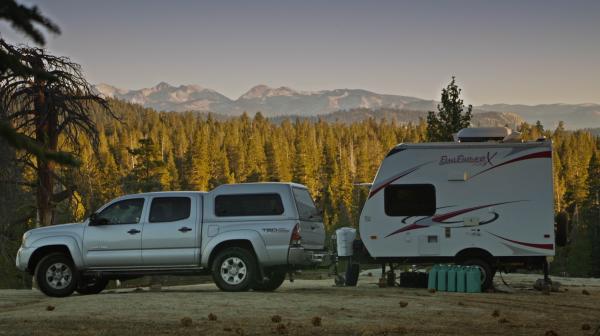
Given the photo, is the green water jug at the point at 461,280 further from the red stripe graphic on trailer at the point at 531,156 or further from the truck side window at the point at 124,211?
the truck side window at the point at 124,211

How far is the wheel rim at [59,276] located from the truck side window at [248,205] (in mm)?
3104

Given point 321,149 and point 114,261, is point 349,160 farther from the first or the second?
point 114,261

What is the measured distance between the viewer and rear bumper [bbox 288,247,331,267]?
16.7 m

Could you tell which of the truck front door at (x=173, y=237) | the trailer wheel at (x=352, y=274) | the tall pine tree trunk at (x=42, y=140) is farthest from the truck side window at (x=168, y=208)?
the trailer wheel at (x=352, y=274)

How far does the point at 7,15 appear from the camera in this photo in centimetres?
395

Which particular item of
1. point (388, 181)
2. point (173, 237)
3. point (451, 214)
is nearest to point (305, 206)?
point (173, 237)

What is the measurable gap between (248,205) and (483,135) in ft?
20.5

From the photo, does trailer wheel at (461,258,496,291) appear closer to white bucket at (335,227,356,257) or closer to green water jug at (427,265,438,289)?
green water jug at (427,265,438,289)

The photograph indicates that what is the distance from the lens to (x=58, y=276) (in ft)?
56.8

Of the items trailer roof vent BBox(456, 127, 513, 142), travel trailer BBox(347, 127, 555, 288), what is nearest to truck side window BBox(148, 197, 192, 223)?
travel trailer BBox(347, 127, 555, 288)

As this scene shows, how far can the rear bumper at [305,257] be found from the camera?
16734 mm

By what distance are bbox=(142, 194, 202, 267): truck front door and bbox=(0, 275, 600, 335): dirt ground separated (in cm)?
113

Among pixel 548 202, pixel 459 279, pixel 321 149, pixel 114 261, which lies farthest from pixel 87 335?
pixel 321 149

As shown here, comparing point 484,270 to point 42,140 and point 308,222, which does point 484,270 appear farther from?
point 42,140
